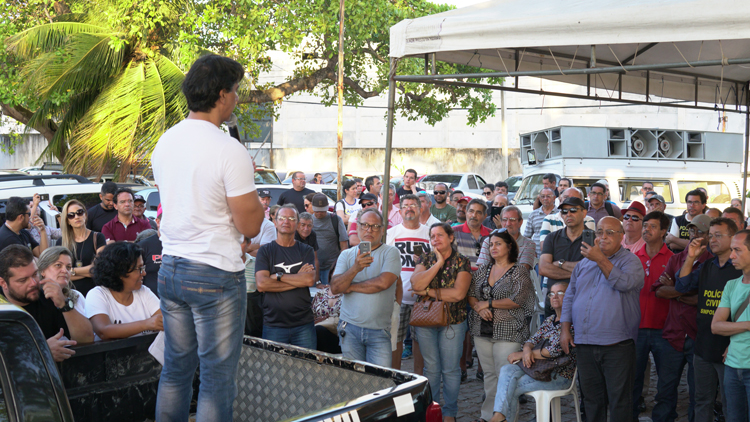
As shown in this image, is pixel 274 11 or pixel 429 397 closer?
pixel 429 397

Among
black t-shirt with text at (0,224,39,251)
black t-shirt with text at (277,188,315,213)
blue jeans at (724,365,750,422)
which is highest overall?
black t-shirt with text at (277,188,315,213)

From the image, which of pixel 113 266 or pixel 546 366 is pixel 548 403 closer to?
pixel 546 366

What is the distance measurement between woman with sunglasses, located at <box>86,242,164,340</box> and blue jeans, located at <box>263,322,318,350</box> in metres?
1.60

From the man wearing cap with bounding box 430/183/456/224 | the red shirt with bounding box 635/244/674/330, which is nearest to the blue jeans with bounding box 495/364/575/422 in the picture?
the red shirt with bounding box 635/244/674/330

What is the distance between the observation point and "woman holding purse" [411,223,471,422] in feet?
19.0

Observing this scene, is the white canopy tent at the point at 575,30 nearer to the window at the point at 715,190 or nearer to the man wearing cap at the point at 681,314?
the man wearing cap at the point at 681,314

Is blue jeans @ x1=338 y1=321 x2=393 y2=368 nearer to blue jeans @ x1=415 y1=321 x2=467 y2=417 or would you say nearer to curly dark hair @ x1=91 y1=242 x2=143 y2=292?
blue jeans @ x1=415 y1=321 x2=467 y2=417

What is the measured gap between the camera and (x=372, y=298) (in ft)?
18.2

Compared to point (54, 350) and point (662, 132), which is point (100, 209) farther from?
point (662, 132)

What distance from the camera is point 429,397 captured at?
8.54ft

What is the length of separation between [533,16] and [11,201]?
18.9 ft

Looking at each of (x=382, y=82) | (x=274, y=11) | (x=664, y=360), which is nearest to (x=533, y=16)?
(x=664, y=360)

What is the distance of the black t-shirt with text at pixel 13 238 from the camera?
6.87m

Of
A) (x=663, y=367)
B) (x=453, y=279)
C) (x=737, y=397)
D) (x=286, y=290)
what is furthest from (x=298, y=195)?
(x=737, y=397)
